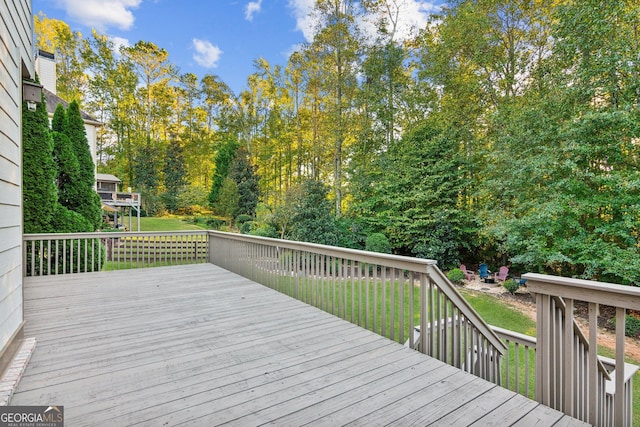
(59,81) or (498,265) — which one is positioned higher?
(59,81)

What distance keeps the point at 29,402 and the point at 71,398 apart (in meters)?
0.21

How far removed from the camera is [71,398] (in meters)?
1.91

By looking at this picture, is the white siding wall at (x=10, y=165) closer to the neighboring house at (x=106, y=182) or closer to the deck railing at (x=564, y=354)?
the deck railing at (x=564, y=354)

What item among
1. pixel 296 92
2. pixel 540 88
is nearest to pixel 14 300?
pixel 540 88

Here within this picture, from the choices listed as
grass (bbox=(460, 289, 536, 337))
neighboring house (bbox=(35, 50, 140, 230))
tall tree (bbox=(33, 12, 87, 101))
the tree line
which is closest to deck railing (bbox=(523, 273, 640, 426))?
grass (bbox=(460, 289, 536, 337))

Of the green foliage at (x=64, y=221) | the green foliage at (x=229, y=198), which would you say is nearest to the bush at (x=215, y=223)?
the green foliage at (x=229, y=198)

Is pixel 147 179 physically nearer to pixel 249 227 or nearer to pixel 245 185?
pixel 245 185

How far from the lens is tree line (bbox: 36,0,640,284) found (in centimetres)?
682

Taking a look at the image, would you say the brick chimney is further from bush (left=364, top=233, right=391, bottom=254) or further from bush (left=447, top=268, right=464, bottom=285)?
bush (left=447, top=268, right=464, bottom=285)

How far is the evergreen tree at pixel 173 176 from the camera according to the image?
2203 cm

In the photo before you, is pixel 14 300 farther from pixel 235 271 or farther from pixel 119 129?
pixel 119 129

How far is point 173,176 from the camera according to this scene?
22359mm

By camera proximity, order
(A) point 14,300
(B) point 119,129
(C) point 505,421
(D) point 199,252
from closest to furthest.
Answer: (C) point 505,421, (A) point 14,300, (D) point 199,252, (B) point 119,129

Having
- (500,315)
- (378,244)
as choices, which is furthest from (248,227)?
(500,315)
